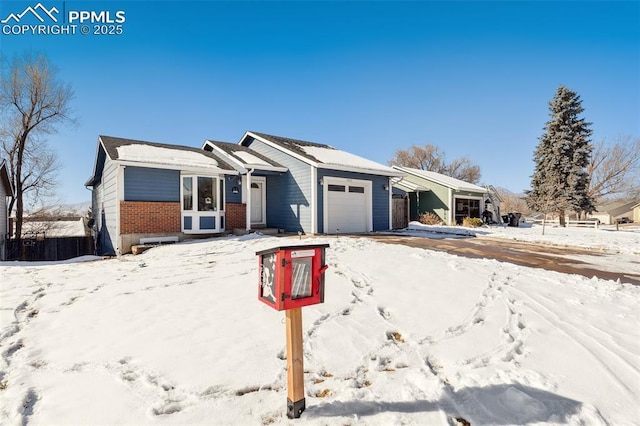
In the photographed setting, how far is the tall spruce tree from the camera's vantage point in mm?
21406

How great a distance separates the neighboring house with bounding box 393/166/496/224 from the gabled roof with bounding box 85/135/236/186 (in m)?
12.5

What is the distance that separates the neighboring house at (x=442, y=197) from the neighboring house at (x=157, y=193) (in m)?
12.7

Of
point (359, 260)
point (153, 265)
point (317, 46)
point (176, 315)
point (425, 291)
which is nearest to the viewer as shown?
point (176, 315)

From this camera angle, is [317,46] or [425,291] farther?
[317,46]

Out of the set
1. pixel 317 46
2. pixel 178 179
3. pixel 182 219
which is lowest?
pixel 182 219

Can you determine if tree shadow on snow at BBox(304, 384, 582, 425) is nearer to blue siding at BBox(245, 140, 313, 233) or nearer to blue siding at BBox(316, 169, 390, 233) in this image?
blue siding at BBox(245, 140, 313, 233)

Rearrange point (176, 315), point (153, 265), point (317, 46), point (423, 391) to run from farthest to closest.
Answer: point (317, 46) → point (153, 265) → point (176, 315) → point (423, 391)

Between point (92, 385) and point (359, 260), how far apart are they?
4903 millimetres

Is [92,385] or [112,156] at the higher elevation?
[112,156]

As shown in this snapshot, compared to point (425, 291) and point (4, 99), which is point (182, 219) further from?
point (4, 99)

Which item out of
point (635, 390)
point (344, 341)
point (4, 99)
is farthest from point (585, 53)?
point (4, 99)

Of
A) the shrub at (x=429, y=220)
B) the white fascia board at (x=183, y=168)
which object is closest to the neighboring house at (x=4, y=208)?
the white fascia board at (x=183, y=168)

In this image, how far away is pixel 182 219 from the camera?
10.8m

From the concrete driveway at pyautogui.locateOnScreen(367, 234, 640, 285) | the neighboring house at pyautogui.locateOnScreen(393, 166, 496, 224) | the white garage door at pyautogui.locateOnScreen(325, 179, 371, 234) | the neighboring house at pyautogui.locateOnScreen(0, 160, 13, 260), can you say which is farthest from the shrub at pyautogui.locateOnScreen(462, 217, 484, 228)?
the neighboring house at pyautogui.locateOnScreen(0, 160, 13, 260)
